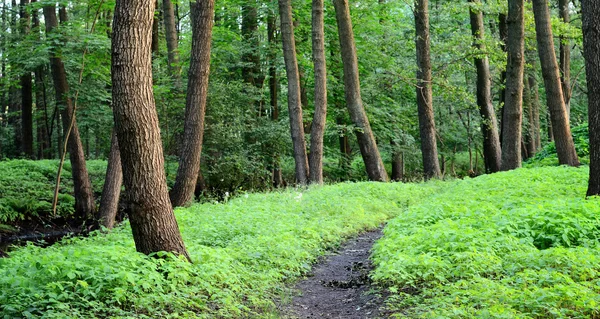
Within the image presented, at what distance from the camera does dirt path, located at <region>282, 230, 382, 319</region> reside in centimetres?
603

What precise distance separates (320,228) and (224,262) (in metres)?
3.65

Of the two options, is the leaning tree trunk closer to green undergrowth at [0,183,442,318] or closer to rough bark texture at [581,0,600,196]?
green undergrowth at [0,183,442,318]

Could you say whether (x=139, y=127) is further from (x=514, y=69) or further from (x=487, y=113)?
(x=487, y=113)

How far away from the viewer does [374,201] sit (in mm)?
13719

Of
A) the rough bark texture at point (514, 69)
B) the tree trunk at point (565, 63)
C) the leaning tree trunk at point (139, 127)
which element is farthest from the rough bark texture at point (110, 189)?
the tree trunk at point (565, 63)

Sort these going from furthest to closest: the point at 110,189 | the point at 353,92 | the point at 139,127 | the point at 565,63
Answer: the point at 565,63 → the point at 353,92 → the point at 110,189 → the point at 139,127

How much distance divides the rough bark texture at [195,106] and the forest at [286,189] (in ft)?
0.13

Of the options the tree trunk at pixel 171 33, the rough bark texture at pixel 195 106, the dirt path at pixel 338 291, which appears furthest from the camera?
the tree trunk at pixel 171 33

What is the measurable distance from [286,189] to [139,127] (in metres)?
9.90

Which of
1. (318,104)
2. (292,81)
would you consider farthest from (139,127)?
(318,104)

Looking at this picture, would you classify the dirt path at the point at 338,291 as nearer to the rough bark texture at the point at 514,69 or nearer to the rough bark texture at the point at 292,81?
the rough bark texture at the point at 292,81

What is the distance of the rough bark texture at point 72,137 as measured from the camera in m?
14.8

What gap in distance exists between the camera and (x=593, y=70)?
29.8 feet

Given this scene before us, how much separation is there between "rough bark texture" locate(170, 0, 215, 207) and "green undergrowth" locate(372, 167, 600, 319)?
5016mm
